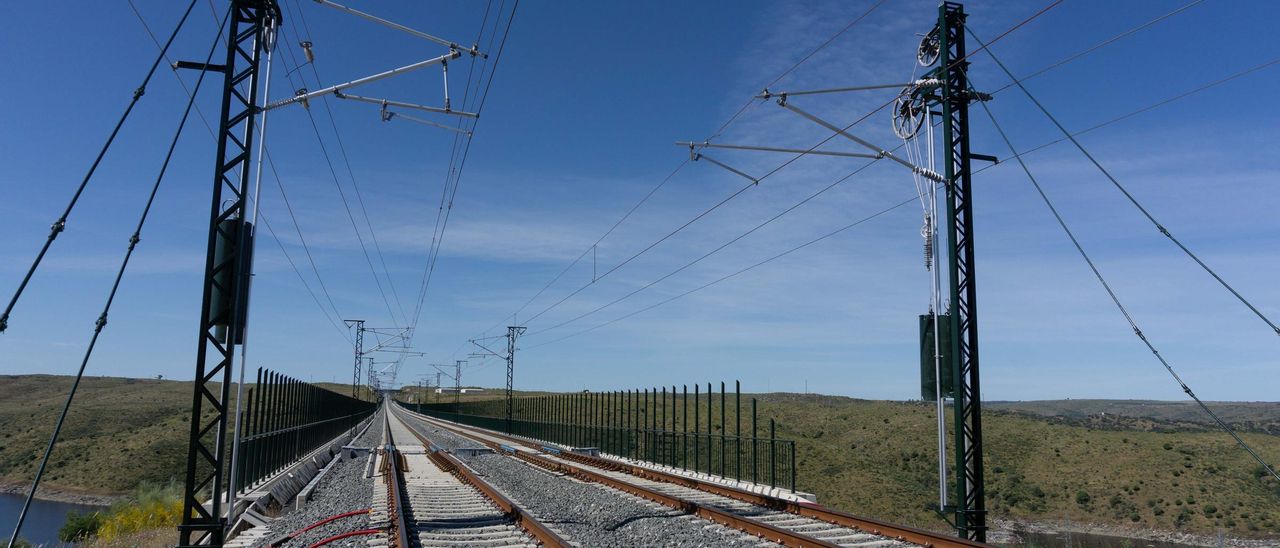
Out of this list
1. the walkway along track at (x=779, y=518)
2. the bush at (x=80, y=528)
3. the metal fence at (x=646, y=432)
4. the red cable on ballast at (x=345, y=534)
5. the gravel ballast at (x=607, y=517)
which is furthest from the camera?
the metal fence at (x=646, y=432)

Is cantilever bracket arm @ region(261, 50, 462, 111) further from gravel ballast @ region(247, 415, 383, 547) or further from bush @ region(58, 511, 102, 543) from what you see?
bush @ region(58, 511, 102, 543)

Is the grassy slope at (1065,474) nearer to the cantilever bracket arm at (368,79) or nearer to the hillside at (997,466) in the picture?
the hillside at (997,466)

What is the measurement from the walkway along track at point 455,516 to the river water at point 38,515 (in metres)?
29.4

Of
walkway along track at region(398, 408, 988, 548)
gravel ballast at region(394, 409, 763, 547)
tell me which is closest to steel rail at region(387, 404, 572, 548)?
gravel ballast at region(394, 409, 763, 547)

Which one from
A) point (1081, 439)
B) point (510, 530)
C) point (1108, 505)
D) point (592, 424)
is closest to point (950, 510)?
point (510, 530)

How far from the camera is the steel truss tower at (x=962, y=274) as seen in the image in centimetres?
1512

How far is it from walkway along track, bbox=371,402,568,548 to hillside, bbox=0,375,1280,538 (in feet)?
85.5

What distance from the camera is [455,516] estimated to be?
53.6 feet

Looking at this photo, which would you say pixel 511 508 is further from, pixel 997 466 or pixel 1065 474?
pixel 1065 474

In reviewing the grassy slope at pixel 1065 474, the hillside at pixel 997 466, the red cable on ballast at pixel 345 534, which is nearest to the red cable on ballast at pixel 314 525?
the red cable on ballast at pixel 345 534

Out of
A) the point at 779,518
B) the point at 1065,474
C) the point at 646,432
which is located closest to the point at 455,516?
the point at 779,518

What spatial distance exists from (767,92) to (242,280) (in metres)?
9.86

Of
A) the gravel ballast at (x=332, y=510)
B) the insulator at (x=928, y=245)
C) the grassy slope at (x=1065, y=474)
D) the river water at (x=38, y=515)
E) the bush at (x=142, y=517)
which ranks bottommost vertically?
the river water at (x=38, y=515)

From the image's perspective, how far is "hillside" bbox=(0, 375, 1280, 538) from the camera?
53.3 m
